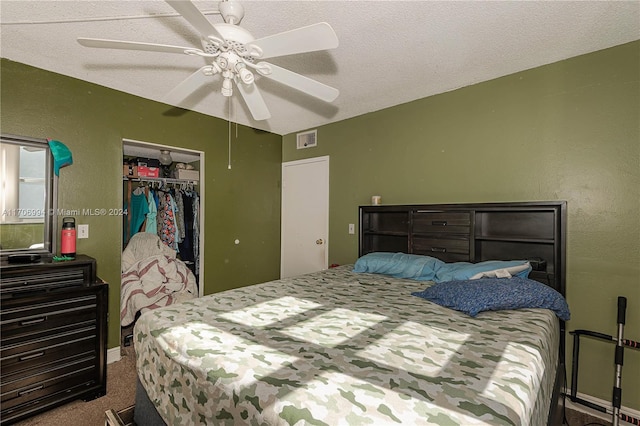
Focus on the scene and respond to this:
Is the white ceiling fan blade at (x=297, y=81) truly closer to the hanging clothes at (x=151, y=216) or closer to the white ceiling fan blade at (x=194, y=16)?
the white ceiling fan blade at (x=194, y=16)

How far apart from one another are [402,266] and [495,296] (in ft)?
3.06

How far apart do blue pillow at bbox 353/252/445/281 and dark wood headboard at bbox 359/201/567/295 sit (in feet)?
0.94

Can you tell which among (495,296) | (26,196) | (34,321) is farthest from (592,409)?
(26,196)

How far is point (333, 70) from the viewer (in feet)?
8.16

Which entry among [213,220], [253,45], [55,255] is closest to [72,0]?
[253,45]

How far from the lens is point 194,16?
3.95 ft

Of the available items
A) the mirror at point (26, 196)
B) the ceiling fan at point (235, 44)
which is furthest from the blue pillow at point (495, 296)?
the mirror at point (26, 196)

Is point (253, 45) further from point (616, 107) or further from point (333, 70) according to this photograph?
point (616, 107)

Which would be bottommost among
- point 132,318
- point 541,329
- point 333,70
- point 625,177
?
point 132,318

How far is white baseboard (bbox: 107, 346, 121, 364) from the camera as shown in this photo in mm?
2752

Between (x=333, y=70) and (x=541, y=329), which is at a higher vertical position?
(x=333, y=70)

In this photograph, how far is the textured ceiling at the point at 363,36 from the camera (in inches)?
68.9

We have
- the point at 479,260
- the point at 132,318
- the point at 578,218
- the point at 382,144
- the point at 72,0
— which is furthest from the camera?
the point at 382,144

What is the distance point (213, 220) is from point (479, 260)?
290cm
